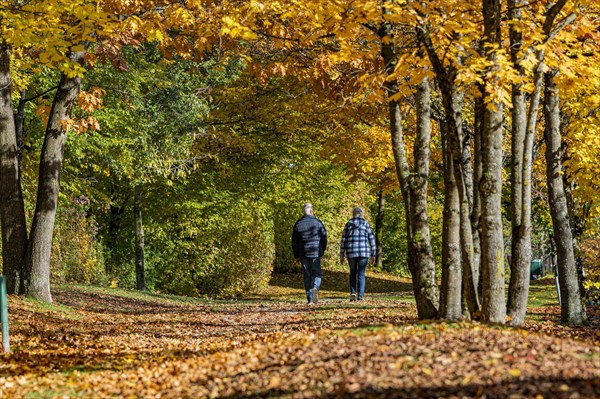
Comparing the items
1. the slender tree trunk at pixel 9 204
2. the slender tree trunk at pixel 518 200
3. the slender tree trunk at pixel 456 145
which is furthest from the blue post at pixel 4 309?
the slender tree trunk at pixel 518 200

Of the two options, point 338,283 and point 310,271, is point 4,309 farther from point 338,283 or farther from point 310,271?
point 338,283

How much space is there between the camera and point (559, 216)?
12156mm

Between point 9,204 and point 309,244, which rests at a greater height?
point 9,204

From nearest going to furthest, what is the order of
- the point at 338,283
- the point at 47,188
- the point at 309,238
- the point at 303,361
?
1. the point at 303,361
2. the point at 47,188
3. the point at 309,238
4. the point at 338,283

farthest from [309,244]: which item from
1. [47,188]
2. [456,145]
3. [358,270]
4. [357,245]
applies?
[456,145]

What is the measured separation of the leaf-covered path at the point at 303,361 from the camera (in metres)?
5.74

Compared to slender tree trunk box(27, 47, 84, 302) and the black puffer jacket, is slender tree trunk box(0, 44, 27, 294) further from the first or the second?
the black puffer jacket

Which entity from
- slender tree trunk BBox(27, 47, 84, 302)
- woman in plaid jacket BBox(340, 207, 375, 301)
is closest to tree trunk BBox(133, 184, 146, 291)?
slender tree trunk BBox(27, 47, 84, 302)

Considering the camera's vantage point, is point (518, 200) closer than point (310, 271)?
Yes

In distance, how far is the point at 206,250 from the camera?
24.4 meters

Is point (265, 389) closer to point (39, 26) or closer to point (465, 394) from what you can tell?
point (465, 394)

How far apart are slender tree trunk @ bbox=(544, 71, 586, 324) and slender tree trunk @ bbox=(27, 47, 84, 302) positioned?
26.1 feet

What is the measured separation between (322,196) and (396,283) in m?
5.96

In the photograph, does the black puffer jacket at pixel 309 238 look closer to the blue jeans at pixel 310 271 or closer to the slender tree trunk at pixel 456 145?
the blue jeans at pixel 310 271
